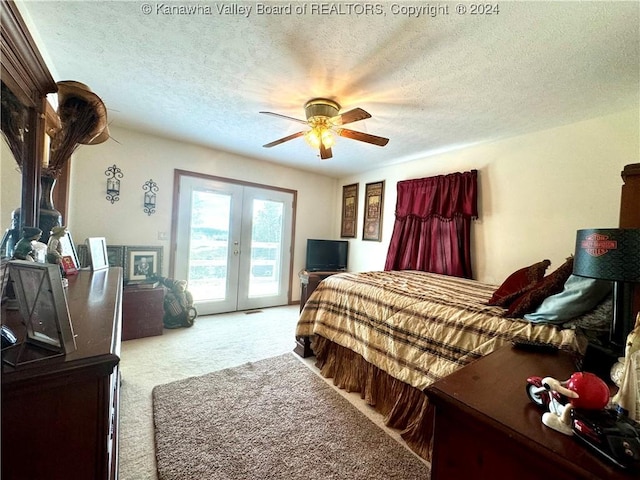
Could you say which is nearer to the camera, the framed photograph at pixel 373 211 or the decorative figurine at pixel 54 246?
the decorative figurine at pixel 54 246

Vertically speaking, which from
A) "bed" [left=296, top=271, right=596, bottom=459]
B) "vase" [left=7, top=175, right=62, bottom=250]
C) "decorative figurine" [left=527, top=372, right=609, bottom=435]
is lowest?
"bed" [left=296, top=271, right=596, bottom=459]

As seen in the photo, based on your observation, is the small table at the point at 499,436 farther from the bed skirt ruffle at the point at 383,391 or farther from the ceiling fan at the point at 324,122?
the ceiling fan at the point at 324,122

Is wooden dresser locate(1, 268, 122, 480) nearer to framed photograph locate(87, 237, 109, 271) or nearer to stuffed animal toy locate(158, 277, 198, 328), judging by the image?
framed photograph locate(87, 237, 109, 271)

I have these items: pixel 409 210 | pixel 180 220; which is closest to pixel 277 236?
pixel 180 220

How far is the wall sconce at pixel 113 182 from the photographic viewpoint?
3.11 meters

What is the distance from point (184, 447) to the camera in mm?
1483

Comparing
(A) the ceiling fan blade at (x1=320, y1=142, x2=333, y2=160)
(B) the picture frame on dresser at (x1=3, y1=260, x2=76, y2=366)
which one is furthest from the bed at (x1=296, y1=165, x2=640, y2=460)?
(B) the picture frame on dresser at (x1=3, y1=260, x2=76, y2=366)

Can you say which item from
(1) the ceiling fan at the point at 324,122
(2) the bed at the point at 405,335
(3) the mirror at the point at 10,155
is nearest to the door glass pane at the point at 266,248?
(2) the bed at the point at 405,335

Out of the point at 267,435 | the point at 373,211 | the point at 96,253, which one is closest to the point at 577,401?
the point at 267,435

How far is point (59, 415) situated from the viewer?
631mm

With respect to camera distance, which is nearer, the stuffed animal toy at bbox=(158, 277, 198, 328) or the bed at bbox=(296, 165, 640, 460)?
the bed at bbox=(296, 165, 640, 460)

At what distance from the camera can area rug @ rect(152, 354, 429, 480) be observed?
4.52 feet

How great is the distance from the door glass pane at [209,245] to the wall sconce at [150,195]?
17.5 inches

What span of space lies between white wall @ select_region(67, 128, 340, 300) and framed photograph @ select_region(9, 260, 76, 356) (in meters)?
2.92
